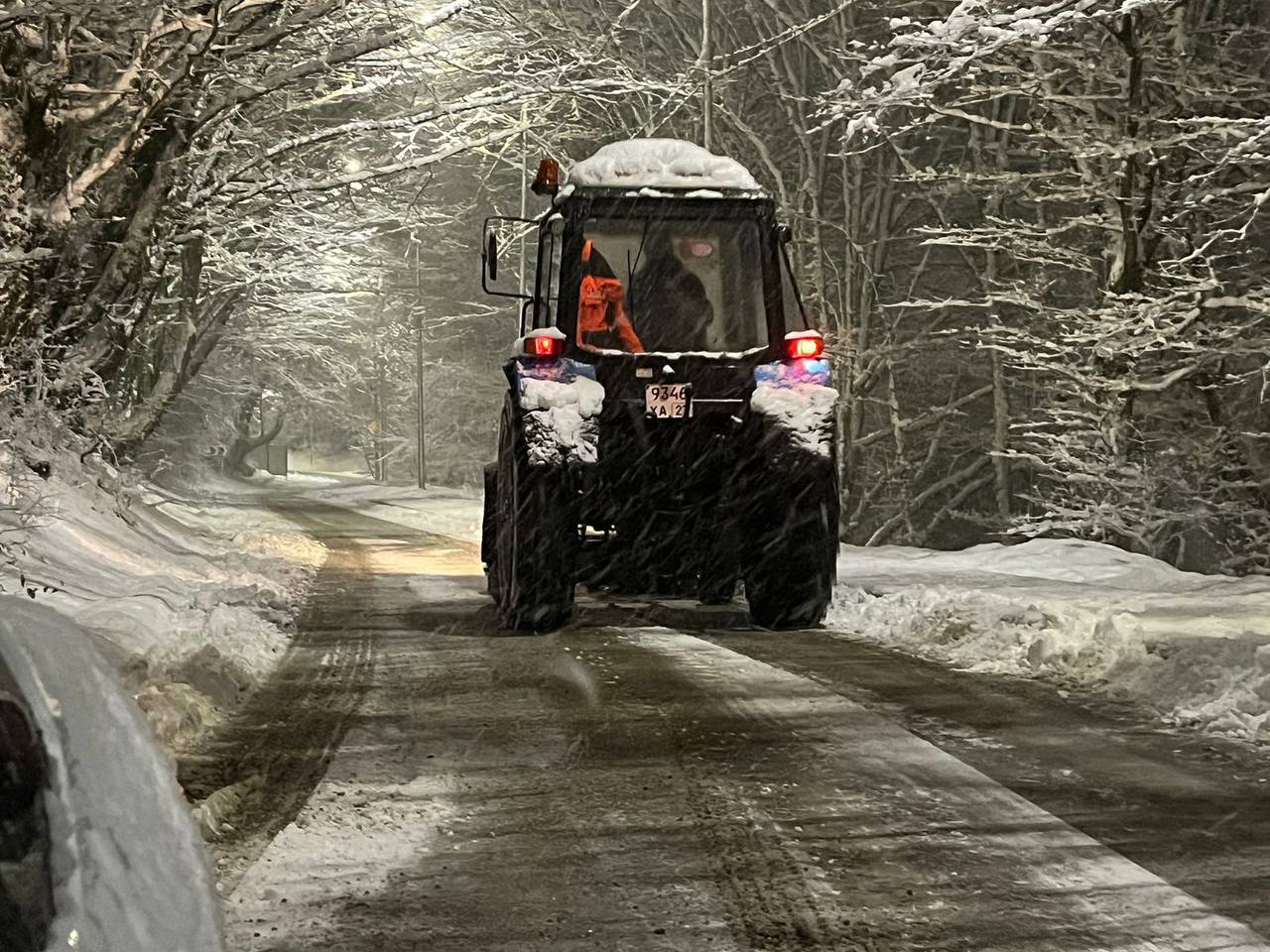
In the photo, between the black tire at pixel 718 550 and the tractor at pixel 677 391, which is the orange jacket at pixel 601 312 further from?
the black tire at pixel 718 550

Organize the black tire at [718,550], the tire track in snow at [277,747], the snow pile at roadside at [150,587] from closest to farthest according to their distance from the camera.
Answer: the tire track in snow at [277,747]
the snow pile at roadside at [150,587]
the black tire at [718,550]

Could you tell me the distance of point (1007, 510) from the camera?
24.8m

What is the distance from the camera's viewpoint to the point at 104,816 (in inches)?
77.1

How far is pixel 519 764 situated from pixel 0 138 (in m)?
8.83

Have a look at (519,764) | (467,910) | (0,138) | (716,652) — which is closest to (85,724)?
(467,910)

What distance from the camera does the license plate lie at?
9.74 metres

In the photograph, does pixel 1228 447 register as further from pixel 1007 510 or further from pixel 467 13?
pixel 467 13

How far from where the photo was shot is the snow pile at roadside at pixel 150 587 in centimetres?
716

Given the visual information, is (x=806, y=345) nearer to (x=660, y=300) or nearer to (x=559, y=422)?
(x=660, y=300)

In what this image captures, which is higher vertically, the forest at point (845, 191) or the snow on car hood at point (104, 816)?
the forest at point (845, 191)

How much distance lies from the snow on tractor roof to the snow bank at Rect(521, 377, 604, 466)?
1.63m

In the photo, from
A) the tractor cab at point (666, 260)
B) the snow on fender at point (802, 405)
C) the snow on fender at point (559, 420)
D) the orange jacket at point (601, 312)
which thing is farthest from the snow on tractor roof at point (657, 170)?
the snow on fender at point (559, 420)

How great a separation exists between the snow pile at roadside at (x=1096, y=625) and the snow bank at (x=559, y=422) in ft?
8.12

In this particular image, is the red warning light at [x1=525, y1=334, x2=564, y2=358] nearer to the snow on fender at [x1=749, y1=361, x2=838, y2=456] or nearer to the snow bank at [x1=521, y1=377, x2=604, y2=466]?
the snow bank at [x1=521, y1=377, x2=604, y2=466]
